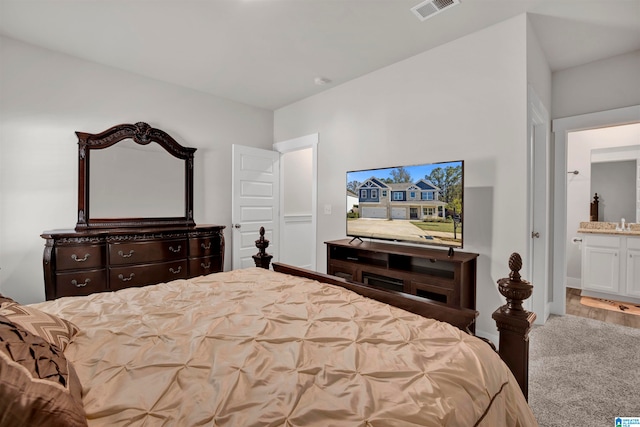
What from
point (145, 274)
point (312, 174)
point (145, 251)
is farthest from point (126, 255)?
point (312, 174)

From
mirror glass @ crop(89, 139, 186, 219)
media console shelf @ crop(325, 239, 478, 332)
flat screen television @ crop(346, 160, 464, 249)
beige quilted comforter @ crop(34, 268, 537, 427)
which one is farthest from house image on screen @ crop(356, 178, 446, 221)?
mirror glass @ crop(89, 139, 186, 219)

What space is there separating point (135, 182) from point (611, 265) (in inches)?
234

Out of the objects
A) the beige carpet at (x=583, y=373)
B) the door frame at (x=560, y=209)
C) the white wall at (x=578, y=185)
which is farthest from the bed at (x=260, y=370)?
the white wall at (x=578, y=185)

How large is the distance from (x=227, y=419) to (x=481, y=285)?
2641 millimetres

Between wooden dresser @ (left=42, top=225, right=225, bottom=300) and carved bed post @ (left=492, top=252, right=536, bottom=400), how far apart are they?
10.6 ft

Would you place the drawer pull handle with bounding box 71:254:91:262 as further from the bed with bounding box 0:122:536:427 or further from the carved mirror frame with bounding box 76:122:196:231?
the bed with bounding box 0:122:536:427

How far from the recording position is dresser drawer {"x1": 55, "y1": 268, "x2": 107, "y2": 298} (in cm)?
280

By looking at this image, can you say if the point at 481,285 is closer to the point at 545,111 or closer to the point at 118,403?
the point at 545,111

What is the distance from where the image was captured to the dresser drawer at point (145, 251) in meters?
3.09

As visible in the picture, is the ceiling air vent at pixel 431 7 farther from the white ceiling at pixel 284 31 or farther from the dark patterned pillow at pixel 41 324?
the dark patterned pillow at pixel 41 324

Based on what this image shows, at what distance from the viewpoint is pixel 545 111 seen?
3205mm

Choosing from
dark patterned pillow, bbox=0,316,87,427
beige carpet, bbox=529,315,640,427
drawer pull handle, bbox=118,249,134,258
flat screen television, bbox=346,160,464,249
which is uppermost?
flat screen television, bbox=346,160,464,249

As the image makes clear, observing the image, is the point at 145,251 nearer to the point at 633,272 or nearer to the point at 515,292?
the point at 515,292

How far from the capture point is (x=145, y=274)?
327 centimetres
